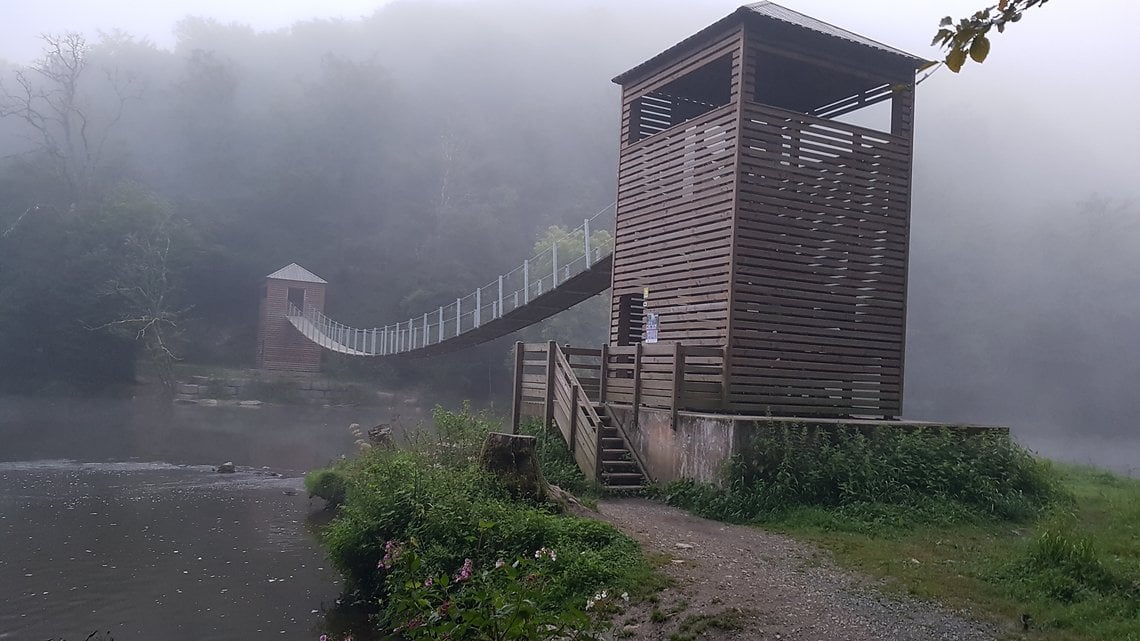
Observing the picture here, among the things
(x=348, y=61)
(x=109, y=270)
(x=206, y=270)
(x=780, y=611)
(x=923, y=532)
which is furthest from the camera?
(x=348, y=61)

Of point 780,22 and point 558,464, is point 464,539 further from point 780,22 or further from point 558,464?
point 780,22

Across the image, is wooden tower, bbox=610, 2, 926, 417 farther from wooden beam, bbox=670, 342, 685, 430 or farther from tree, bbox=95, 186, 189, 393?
tree, bbox=95, 186, 189, 393

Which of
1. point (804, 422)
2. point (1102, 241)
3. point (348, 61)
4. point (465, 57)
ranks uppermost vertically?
point (465, 57)

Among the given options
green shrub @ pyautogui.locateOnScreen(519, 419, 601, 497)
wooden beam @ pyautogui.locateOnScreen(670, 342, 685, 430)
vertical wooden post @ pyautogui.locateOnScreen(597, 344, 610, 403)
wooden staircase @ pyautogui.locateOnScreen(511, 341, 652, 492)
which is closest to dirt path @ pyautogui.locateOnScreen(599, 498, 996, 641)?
green shrub @ pyautogui.locateOnScreen(519, 419, 601, 497)

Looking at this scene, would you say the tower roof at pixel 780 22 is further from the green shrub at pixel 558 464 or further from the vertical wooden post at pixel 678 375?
the green shrub at pixel 558 464

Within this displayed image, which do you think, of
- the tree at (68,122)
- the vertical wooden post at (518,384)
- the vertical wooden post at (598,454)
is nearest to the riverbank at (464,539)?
the vertical wooden post at (598,454)

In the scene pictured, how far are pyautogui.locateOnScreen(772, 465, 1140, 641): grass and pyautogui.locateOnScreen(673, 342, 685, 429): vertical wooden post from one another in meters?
1.58

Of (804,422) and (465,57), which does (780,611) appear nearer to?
(804,422)

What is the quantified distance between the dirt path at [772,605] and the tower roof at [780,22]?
15.8 feet

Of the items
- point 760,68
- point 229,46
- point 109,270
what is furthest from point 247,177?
point 760,68

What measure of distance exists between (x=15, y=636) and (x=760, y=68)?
7.83m

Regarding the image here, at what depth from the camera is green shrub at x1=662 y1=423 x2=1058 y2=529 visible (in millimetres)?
6168

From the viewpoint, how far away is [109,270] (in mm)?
26766

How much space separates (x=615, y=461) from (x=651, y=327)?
1.57m
